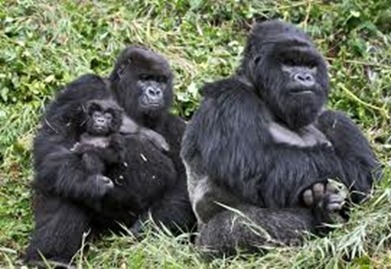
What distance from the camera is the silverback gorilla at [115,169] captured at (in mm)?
5277

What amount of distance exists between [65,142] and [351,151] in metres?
1.42

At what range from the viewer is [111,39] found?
7121 mm

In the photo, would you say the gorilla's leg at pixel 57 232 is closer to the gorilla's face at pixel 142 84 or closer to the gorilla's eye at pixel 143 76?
the gorilla's face at pixel 142 84

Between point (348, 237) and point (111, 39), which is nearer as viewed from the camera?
point (348, 237)

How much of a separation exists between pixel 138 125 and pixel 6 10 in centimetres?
197

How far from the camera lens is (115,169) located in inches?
216

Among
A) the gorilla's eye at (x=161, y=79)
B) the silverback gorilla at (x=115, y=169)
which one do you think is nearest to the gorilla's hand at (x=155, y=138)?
the silverback gorilla at (x=115, y=169)

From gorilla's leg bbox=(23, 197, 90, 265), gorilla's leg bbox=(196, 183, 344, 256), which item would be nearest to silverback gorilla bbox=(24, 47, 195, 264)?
gorilla's leg bbox=(23, 197, 90, 265)

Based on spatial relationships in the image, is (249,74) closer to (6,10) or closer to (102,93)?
(102,93)

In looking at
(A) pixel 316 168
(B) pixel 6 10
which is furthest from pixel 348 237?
(B) pixel 6 10

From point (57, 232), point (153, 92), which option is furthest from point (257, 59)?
point (57, 232)

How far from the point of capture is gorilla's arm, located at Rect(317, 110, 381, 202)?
5.07 m

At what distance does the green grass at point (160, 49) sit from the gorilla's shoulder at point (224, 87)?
3.08 feet

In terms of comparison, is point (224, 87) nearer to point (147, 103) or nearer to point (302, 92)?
point (302, 92)
